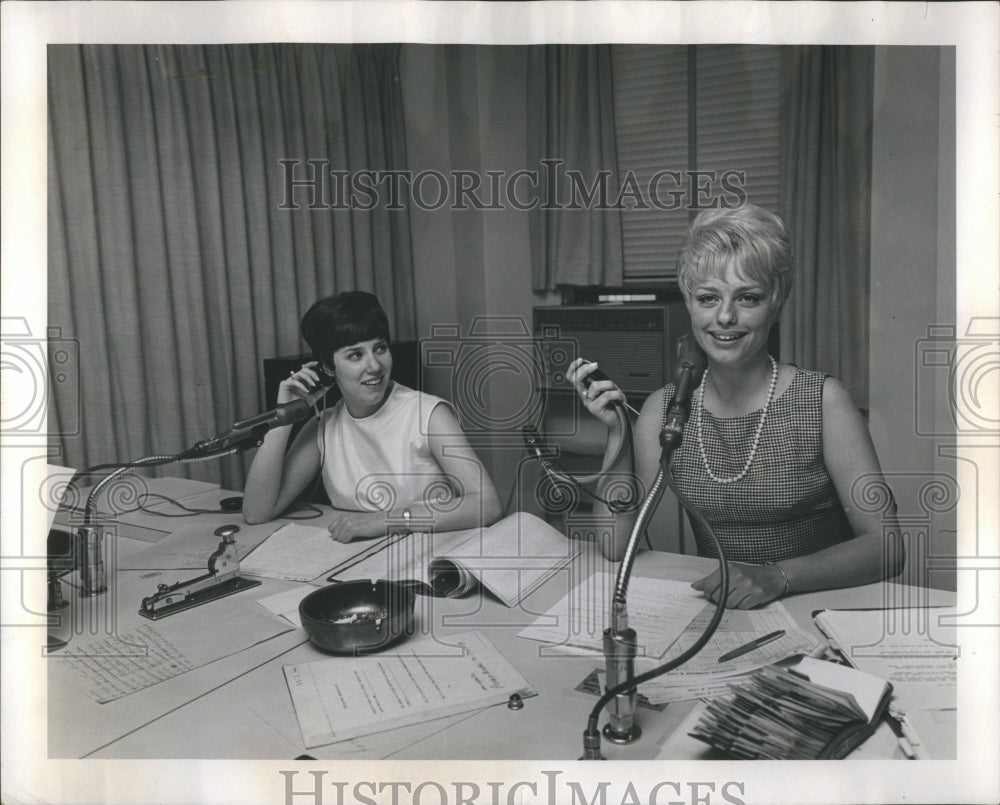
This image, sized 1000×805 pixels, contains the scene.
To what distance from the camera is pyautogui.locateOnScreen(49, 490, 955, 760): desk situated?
30.3 inches

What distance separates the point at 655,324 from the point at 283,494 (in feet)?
2.09

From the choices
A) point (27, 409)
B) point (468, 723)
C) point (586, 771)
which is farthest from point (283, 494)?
point (586, 771)

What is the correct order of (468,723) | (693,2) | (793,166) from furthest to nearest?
(793,166) < (693,2) < (468,723)

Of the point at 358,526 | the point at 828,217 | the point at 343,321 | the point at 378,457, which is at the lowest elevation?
the point at 358,526

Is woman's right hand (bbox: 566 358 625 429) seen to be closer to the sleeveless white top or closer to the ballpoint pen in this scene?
the sleeveless white top

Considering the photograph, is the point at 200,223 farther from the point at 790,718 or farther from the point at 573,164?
the point at 790,718

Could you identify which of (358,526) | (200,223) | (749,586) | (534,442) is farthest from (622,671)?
(200,223)

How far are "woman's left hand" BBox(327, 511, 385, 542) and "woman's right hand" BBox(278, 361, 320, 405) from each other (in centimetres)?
20

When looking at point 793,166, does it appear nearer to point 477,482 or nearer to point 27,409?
point 477,482

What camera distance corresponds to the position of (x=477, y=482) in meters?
1.09

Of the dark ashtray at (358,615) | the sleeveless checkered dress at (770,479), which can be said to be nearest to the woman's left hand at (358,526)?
the dark ashtray at (358,615)

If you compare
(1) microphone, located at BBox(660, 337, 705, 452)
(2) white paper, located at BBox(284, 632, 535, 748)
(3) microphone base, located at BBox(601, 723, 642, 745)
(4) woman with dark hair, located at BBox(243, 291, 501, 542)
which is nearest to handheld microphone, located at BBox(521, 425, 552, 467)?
(4) woman with dark hair, located at BBox(243, 291, 501, 542)

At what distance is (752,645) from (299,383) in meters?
0.74

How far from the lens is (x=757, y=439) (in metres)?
1.11
